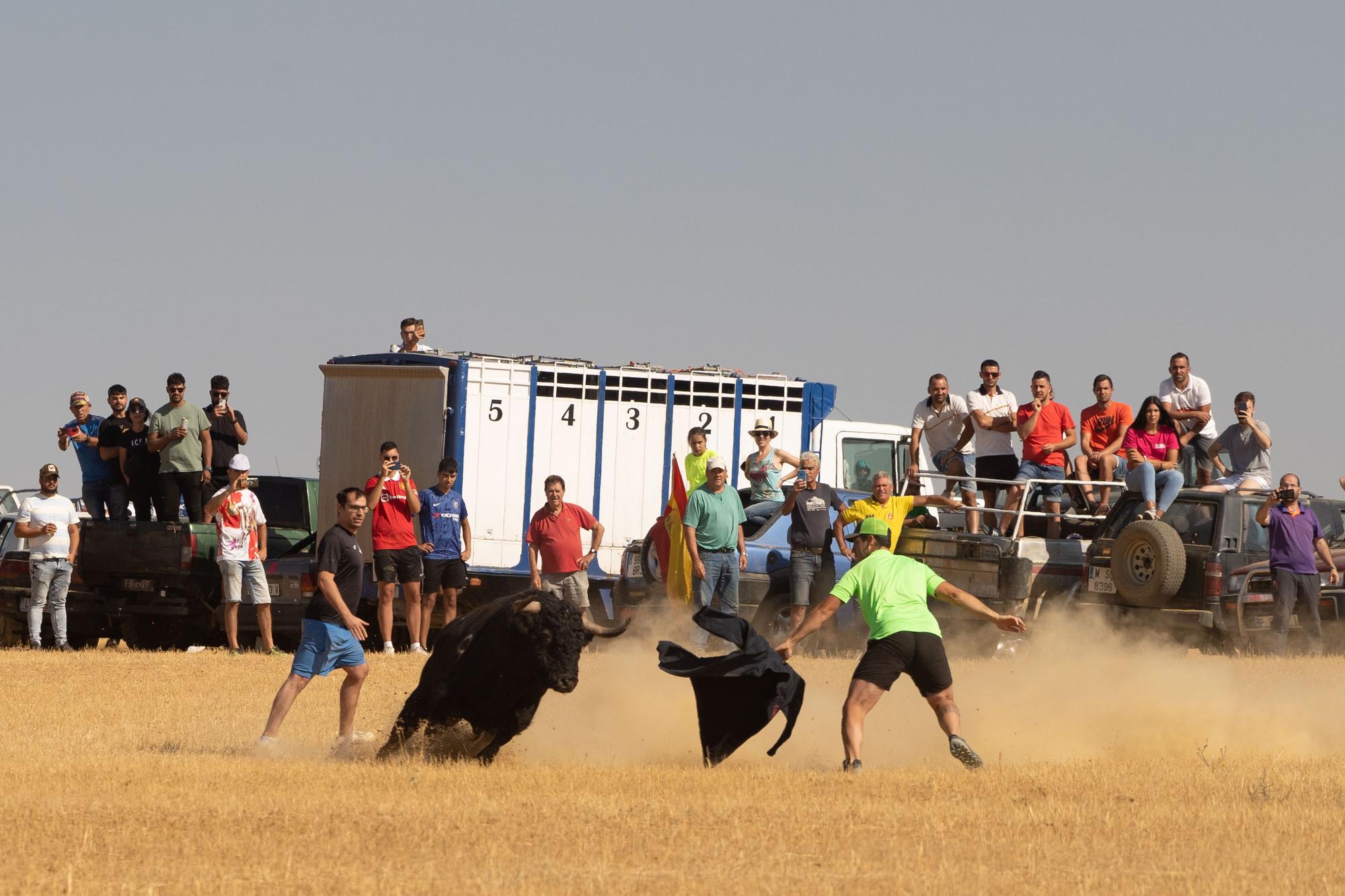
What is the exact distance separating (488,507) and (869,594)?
918 centimetres

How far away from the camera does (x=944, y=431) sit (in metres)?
20.4

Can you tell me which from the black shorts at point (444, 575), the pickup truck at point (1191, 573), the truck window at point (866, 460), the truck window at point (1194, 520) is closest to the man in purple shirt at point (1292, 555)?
the pickup truck at point (1191, 573)

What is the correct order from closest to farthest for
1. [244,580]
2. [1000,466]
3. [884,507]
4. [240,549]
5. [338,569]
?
[338,569] → [884,507] → [240,549] → [244,580] → [1000,466]

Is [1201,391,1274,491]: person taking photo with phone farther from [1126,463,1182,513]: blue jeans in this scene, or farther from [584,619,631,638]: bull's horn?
[584,619,631,638]: bull's horn

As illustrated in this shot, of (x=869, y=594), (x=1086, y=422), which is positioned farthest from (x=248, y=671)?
(x=1086, y=422)

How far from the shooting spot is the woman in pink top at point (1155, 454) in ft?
60.8

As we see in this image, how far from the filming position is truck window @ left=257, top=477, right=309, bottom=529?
21.8 m

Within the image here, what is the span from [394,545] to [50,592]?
13.0ft

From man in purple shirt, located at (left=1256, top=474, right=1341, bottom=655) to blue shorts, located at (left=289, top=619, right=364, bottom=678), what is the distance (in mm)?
9695

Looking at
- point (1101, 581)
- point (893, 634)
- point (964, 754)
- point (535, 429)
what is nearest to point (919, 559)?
point (1101, 581)

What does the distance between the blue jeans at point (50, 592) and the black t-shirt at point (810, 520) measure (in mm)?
7440

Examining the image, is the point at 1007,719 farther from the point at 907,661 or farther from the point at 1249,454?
the point at 1249,454

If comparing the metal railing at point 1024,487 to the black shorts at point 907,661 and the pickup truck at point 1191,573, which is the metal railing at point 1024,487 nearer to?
the pickup truck at point 1191,573

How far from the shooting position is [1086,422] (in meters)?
20.1
